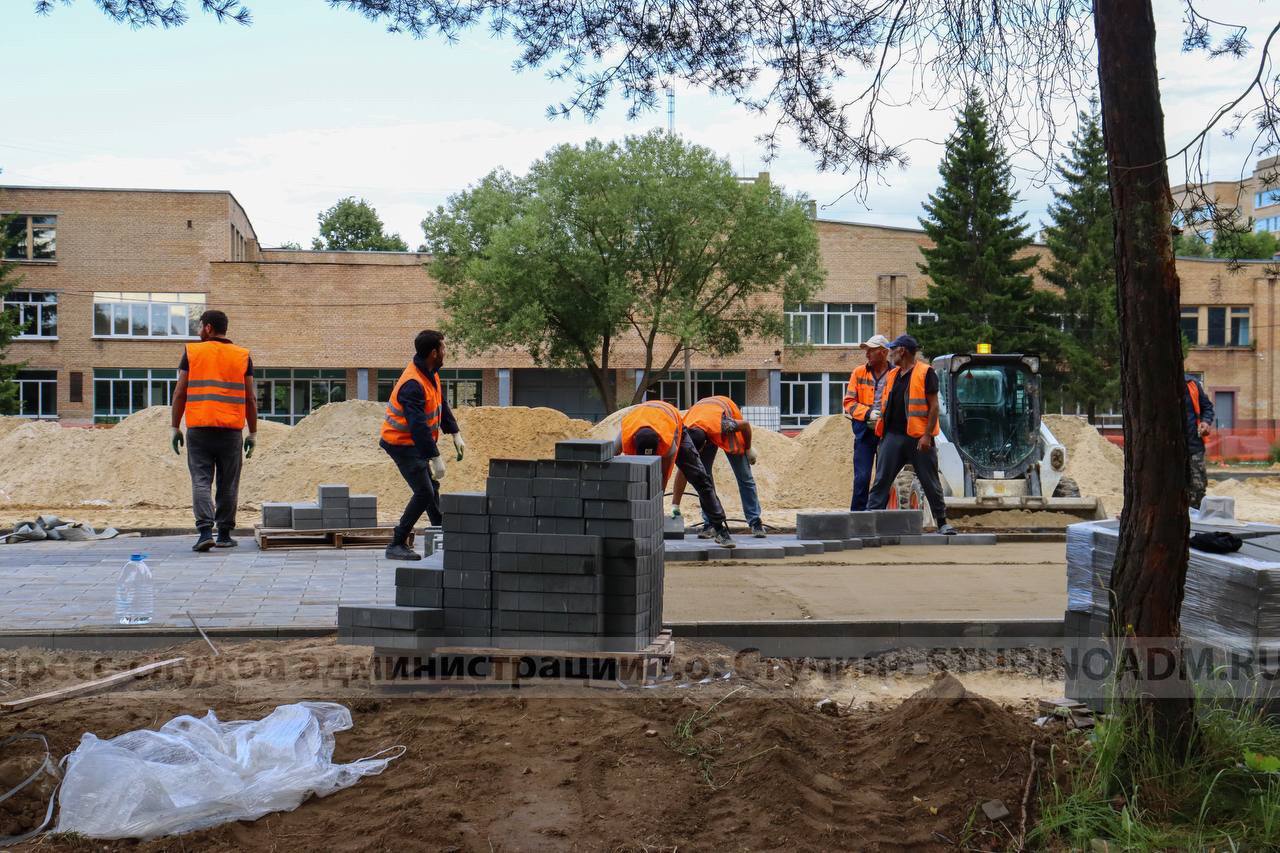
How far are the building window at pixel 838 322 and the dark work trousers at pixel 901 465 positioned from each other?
37423 millimetres

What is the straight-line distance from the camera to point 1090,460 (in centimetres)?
2439

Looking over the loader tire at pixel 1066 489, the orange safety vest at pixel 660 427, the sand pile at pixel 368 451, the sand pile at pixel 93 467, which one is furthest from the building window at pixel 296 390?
the orange safety vest at pixel 660 427

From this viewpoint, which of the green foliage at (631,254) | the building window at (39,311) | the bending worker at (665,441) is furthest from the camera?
the building window at (39,311)

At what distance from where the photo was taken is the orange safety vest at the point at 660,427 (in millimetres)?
10258

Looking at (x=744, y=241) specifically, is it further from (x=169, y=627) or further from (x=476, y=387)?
(x=169, y=627)

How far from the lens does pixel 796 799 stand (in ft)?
14.3

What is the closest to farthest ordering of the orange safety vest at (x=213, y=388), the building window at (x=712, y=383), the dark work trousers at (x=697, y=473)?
the dark work trousers at (x=697, y=473) < the orange safety vest at (x=213, y=388) < the building window at (x=712, y=383)

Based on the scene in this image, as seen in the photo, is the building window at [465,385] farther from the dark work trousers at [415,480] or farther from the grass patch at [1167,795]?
the grass patch at [1167,795]

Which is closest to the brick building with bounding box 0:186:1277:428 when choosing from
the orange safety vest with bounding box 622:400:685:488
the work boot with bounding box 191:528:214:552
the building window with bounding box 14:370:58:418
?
the building window with bounding box 14:370:58:418

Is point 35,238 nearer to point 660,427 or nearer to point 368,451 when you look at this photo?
point 368,451

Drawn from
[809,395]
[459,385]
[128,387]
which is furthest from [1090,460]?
[128,387]

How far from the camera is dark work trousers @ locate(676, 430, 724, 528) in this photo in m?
10.6

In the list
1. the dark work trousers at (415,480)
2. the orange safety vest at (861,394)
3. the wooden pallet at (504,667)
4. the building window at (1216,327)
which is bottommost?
the wooden pallet at (504,667)

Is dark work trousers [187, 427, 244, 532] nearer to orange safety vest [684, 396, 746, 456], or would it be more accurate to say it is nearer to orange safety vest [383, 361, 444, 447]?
orange safety vest [383, 361, 444, 447]
